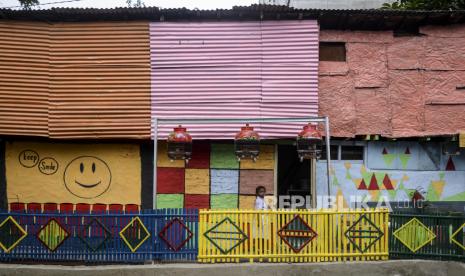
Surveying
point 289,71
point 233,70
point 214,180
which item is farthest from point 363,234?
point 233,70

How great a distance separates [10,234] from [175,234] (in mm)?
3578

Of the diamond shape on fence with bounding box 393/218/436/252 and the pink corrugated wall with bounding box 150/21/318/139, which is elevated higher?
the pink corrugated wall with bounding box 150/21/318/139

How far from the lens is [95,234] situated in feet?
32.0

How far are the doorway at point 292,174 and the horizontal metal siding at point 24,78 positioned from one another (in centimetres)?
727

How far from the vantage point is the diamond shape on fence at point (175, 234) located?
31.7 feet

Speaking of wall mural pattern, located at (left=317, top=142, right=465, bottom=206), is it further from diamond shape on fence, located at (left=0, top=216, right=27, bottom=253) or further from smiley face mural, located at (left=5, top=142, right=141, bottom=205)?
diamond shape on fence, located at (left=0, top=216, right=27, bottom=253)

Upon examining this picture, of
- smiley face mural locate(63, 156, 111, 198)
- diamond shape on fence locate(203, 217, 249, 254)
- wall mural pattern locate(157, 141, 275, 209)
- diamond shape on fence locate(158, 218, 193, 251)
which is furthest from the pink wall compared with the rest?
smiley face mural locate(63, 156, 111, 198)

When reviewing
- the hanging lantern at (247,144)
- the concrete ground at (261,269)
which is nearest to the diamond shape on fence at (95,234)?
the concrete ground at (261,269)

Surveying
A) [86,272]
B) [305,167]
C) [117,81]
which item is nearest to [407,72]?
[305,167]

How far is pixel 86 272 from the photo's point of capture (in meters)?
9.34

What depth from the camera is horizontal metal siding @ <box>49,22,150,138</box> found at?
472 inches

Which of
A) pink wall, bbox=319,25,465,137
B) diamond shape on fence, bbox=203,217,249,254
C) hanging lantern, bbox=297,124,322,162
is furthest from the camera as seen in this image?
pink wall, bbox=319,25,465,137

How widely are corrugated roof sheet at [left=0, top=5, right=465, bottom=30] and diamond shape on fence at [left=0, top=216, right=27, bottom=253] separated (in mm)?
5549

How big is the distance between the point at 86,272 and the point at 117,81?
16.7ft
